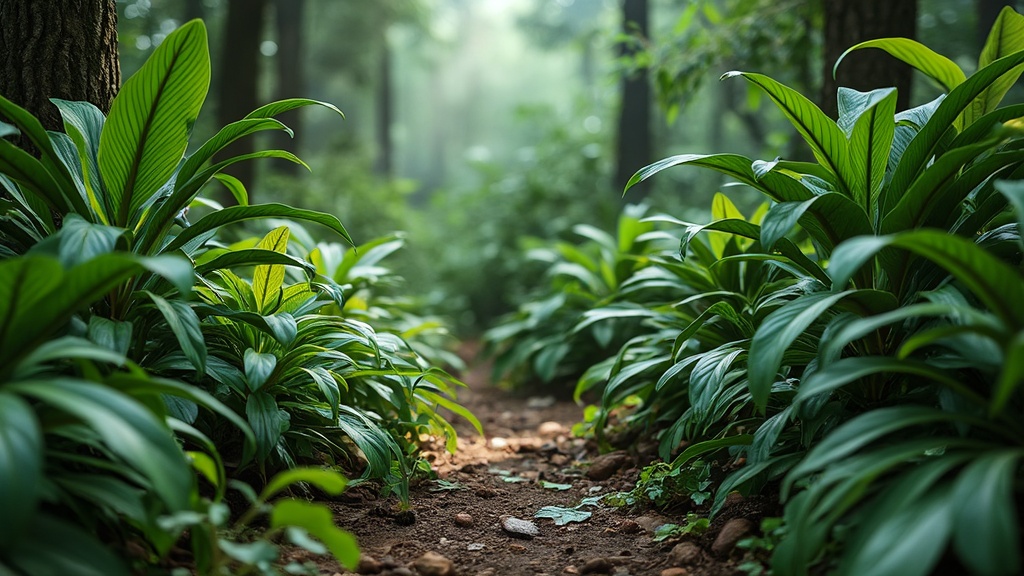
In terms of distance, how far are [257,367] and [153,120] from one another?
790mm

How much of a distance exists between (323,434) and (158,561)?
2.73 ft

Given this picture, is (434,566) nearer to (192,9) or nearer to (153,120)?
(153,120)

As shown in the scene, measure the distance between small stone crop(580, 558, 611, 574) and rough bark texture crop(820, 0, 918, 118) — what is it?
2430 mm

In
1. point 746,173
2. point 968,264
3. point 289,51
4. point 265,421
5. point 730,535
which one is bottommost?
point 730,535

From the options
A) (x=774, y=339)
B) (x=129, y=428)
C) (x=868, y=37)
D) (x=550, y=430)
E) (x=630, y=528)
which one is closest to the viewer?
(x=129, y=428)

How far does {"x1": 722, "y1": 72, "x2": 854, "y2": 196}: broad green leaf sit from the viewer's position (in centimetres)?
198

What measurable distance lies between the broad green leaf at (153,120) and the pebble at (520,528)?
1.51 m

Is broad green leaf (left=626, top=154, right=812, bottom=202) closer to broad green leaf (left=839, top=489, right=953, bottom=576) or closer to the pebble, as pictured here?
broad green leaf (left=839, top=489, right=953, bottom=576)

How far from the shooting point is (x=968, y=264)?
136cm

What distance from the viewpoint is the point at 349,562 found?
4.50 feet

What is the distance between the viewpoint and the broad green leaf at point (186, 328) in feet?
5.55

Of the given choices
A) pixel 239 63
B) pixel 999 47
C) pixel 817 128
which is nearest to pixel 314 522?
pixel 817 128

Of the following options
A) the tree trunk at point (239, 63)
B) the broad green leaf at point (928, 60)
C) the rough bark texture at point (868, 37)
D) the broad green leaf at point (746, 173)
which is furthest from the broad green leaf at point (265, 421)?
the tree trunk at point (239, 63)

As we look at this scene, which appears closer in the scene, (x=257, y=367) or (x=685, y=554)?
(x=685, y=554)
